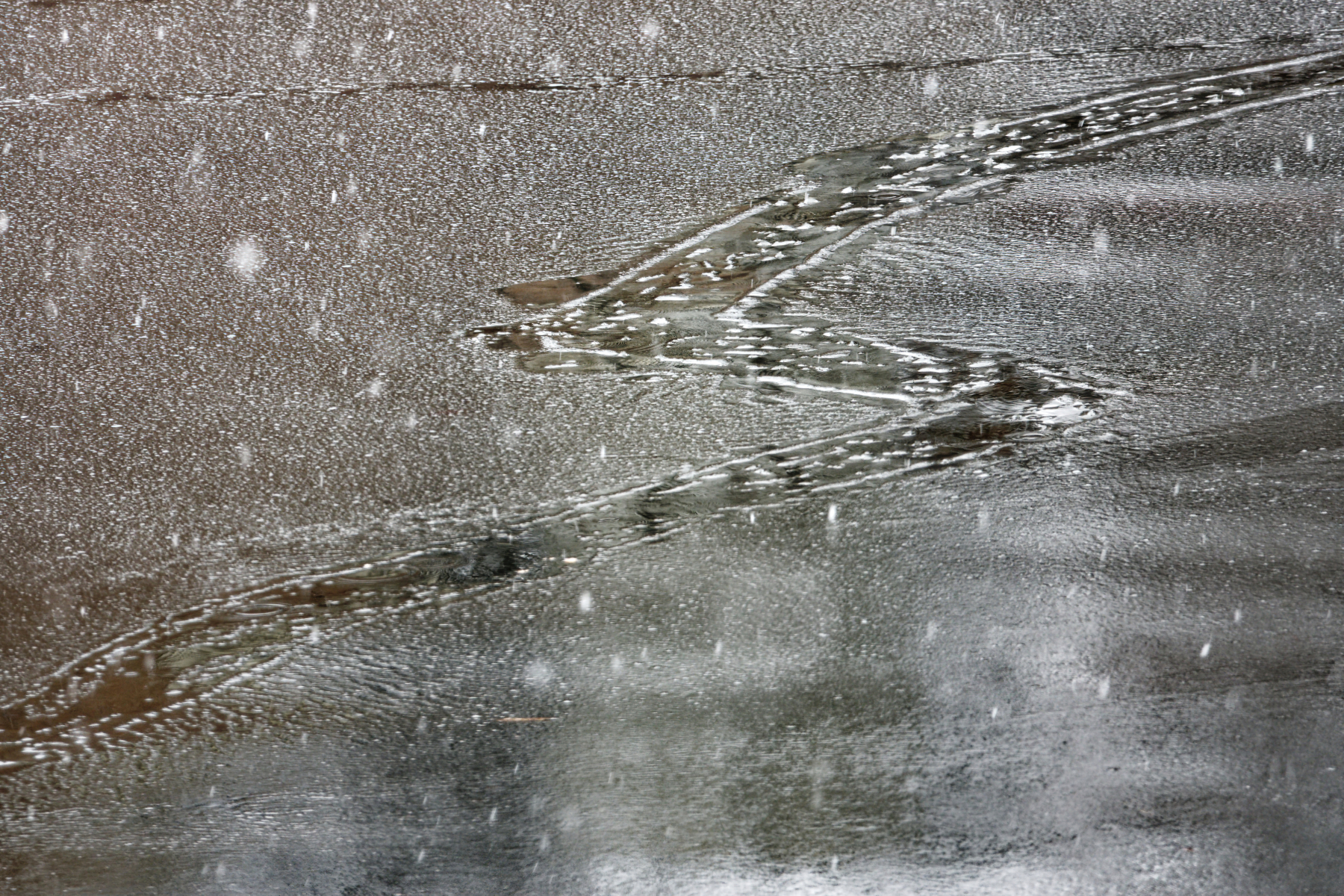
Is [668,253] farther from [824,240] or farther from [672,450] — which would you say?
[672,450]

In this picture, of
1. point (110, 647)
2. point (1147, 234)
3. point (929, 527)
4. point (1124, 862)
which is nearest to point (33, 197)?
point (110, 647)

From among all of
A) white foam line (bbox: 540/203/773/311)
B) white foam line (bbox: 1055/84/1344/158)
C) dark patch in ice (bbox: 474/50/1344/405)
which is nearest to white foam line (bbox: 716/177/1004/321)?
dark patch in ice (bbox: 474/50/1344/405)

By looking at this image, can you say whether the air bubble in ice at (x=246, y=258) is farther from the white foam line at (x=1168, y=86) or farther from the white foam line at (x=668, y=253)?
the white foam line at (x=1168, y=86)

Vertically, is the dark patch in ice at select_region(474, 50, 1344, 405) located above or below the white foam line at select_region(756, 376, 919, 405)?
above

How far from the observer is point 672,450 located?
444cm

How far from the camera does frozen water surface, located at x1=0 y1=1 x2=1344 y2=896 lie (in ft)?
10.2

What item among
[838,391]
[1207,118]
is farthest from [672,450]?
[1207,118]

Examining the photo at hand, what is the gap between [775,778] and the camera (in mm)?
3164

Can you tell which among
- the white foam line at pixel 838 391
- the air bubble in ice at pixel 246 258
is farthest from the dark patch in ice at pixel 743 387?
the air bubble in ice at pixel 246 258

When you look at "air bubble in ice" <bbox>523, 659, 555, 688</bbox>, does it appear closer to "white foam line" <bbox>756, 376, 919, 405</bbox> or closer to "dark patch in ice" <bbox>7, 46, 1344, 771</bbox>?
"dark patch in ice" <bbox>7, 46, 1344, 771</bbox>

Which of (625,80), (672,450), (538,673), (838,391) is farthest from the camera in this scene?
(625,80)

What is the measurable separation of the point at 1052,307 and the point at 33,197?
14.4 feet

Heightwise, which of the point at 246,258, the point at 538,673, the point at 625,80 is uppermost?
the point at 625,80

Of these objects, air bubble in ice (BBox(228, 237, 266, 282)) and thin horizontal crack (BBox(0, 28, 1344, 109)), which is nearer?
air bubble in ice (BBox(228, 237, 266, 282))
